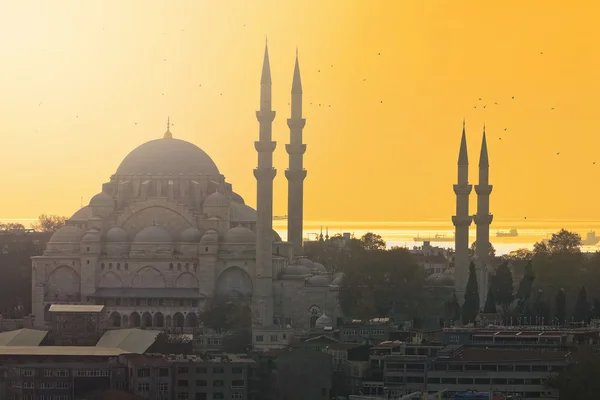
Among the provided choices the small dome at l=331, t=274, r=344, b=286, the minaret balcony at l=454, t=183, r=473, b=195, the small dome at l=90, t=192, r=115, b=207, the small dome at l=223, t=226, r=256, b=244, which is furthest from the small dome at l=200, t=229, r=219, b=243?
the minaret balcony at l=454, t=183, r=473, b=195

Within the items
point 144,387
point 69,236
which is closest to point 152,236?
point 69,236

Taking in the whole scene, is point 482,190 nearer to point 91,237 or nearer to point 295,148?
point 295,148

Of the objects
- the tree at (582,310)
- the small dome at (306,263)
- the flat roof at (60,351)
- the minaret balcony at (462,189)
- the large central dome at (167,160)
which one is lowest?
the flat roof at (60,351)

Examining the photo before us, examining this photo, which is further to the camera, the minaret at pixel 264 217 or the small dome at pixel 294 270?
the small dome at pixel 294 270

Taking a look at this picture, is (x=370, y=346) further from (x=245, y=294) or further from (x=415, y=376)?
(x=245, y=294)

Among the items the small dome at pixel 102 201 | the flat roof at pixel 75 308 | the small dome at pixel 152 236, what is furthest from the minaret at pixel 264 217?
the small dome at pixel 102 201

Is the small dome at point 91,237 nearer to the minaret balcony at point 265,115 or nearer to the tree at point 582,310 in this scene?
the minaret balcony at point 265,115
